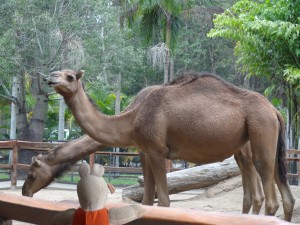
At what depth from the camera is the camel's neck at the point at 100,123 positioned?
7180 millimetres

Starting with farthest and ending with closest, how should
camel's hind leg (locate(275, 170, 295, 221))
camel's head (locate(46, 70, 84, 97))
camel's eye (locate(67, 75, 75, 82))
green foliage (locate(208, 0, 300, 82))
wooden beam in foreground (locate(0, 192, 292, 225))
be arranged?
1. green foliage (locate(208, 0, 300, 82))
2. camel's hind leg (locate(275, 170, 295, 221))
3. camel's eye (locate(67, 75, 75, 82))
4. camel's head (locate(46, 70, 84, 97))
5. wooden beam in foreground (locate(0, 192, 292, 225))

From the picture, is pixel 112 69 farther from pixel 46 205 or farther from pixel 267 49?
pixel 46 205

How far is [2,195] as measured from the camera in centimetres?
409

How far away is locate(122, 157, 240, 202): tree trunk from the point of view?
10953mm

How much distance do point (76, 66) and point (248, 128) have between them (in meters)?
12.2

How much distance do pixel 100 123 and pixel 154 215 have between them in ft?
14.2

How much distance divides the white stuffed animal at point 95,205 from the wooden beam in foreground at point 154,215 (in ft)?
1.15

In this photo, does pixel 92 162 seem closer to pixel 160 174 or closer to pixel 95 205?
pixel 160 174

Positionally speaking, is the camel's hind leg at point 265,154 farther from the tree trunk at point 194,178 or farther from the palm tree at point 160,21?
the palm tree at point 160,21

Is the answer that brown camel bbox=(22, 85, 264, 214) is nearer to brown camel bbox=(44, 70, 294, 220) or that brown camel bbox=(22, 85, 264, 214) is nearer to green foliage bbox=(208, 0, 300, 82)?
brown camel bbox=(44, 70, 294, 220)

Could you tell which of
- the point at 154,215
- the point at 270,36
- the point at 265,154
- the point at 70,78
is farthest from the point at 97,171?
the point at 270,36

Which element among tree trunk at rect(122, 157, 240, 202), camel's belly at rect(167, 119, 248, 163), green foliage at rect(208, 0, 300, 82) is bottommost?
tree trunk at rect(122, 157, 240, 202)

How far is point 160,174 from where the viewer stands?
6.95m

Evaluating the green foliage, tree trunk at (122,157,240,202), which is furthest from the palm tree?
tree trunk at (122,157,240,202)
